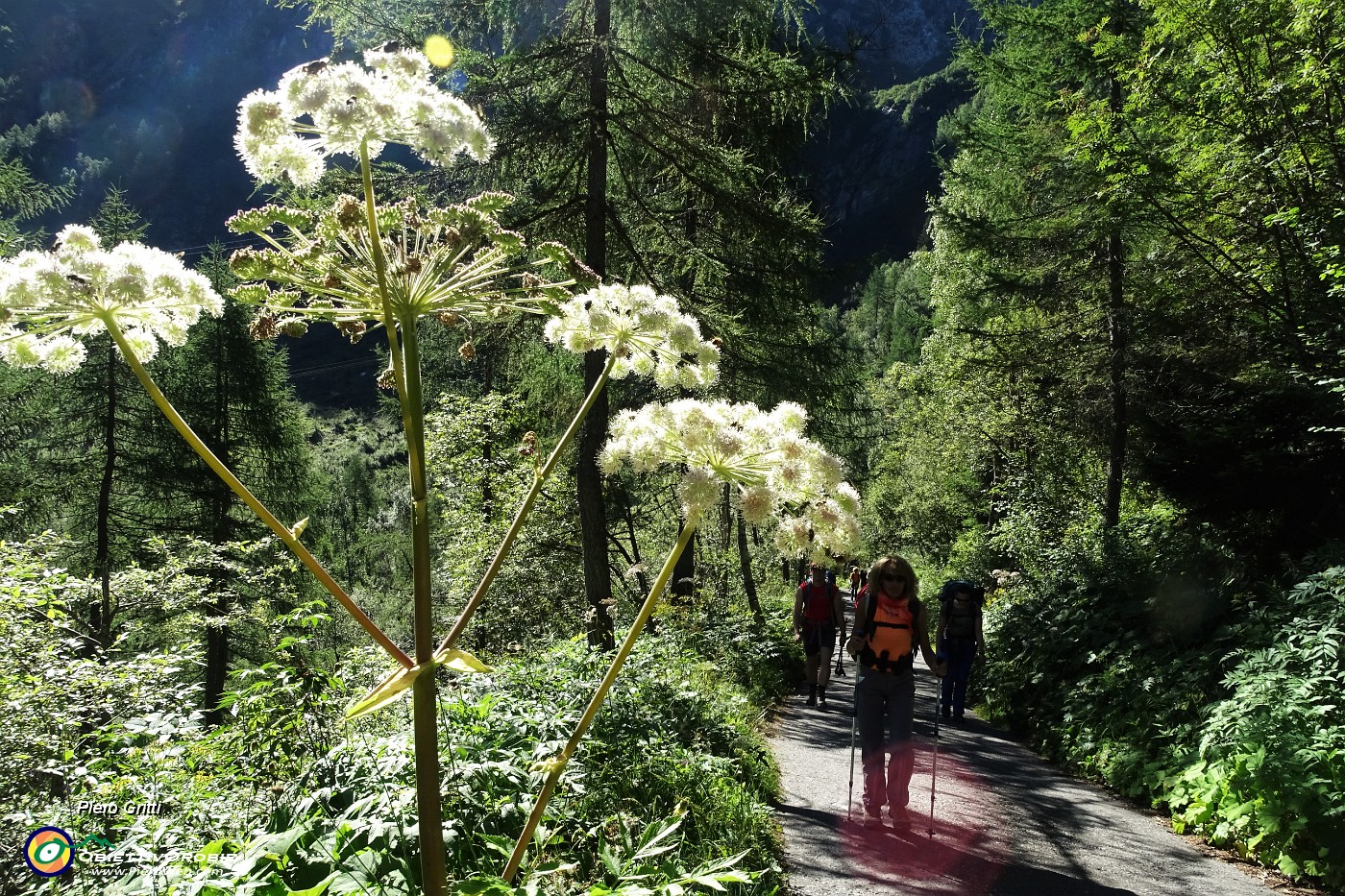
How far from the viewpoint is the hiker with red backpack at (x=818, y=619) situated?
1075 centimetres

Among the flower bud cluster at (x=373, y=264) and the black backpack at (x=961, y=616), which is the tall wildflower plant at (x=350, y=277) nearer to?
the flower bud cluster at (x=373, y=264)

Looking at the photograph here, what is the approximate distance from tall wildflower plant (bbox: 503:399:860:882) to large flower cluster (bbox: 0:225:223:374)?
97 cm

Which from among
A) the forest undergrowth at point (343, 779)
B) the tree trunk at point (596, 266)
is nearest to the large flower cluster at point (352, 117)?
the forest undergrowth at point (343, 779)

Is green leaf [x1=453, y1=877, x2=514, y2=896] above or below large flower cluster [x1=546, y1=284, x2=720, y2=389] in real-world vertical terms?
below

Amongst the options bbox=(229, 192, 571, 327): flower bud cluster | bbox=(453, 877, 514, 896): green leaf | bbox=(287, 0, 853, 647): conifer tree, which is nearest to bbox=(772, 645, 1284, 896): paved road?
bbox=(287, 0, 853, 647): conifer tree

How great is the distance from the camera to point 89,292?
1.55 metres

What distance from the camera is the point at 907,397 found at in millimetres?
40906

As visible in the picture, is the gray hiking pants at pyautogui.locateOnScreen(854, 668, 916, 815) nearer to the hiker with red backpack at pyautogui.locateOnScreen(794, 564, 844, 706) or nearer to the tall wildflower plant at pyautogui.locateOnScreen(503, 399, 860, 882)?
the hiker with red backpack at pyautogui.locateOnScreen(794, 564, 844, 706)

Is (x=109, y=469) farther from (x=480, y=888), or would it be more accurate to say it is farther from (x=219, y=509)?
(x=480, y=888)

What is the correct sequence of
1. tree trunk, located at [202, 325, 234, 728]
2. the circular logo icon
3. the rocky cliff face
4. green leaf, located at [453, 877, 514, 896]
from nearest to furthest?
1. green leaf, located at [453, 877, 514, 896]
2. the circular logo icon
3. tree trunk, located at [202, 325, 234, 728]
4. the rocky cliff face

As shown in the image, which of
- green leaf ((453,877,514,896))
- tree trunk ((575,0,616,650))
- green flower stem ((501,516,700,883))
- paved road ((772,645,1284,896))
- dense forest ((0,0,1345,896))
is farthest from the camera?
tree trunk ((575,0,616,650))

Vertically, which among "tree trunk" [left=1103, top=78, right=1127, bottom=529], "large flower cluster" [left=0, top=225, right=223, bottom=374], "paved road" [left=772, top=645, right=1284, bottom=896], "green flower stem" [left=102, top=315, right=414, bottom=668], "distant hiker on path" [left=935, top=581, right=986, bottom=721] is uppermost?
"tree trunk" [left=1103, top=78, right=1127, bottom=529]

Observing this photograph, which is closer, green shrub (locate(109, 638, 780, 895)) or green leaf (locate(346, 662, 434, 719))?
green leaf (locate(346, 662, 434, 719))

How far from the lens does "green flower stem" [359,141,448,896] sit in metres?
1.30
